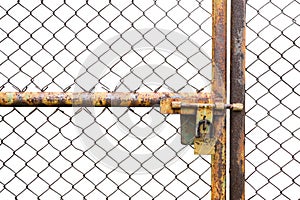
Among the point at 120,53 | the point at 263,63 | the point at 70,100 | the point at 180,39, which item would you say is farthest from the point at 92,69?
the point at 263,63

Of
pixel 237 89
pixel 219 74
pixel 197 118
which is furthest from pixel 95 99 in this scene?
pixel 237 89

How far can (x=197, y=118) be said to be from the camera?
5.71ft

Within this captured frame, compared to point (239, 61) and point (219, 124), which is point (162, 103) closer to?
point (219, 124)

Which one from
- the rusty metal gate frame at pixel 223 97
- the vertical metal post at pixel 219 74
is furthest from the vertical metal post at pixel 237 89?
the vertical metal post at pixel 219 74

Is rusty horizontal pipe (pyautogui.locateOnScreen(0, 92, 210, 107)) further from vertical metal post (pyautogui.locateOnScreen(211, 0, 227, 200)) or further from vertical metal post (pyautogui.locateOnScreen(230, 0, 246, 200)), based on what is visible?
vertical metal post (pyautogui.locateOnScreen(230, 0, 246, 200))

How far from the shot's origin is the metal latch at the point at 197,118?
1737mm

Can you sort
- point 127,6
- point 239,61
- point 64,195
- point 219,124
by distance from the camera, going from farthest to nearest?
point 64,195
point 127,6
point 239,61
point 219,124

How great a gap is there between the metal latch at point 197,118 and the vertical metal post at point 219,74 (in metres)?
0.04

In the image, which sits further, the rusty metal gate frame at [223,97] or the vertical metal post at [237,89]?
the vertical metal post at [237,89]

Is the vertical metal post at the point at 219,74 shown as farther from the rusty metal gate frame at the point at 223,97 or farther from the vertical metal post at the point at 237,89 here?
the vertical metal post at the point at 237,89

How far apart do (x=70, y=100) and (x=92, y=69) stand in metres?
0.35

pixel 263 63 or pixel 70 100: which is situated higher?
pixel 263 63

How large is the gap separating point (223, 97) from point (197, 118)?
17 centimetres

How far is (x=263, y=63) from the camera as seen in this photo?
217 cm
